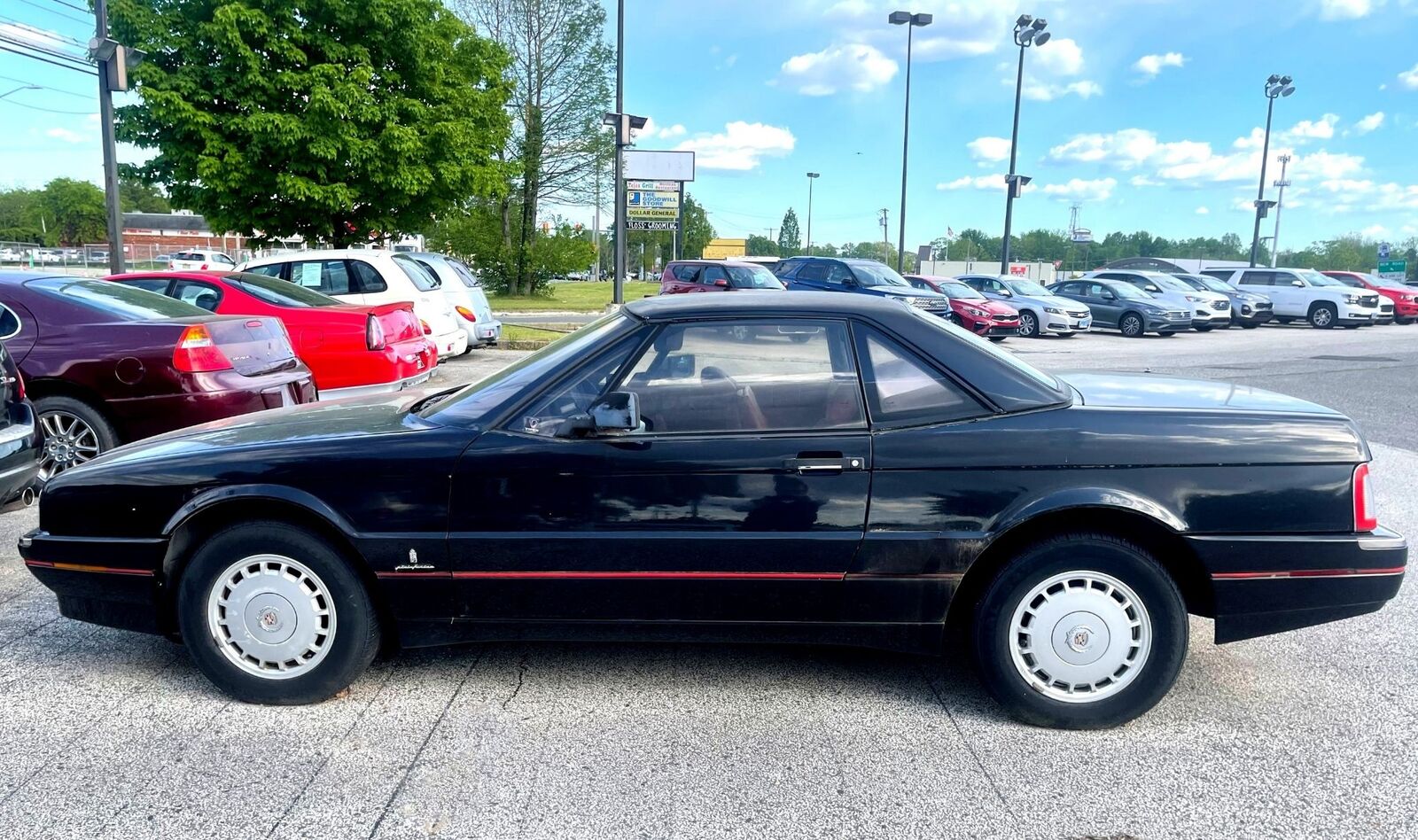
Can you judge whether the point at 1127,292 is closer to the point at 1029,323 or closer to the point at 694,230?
the point at 1029,323

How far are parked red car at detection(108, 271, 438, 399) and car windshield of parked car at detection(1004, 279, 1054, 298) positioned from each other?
17.5 meters

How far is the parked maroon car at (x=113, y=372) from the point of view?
617cm

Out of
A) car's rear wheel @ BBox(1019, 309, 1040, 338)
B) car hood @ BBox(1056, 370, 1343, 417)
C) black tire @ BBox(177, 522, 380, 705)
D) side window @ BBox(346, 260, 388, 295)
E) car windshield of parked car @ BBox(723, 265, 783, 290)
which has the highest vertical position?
car windshield of parked car @ BBox(723, 265, 783, 290)

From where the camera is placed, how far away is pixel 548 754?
3.12 meters

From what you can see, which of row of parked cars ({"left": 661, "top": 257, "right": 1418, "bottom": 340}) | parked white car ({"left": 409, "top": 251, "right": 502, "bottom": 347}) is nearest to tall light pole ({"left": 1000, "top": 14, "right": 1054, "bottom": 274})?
row of parked cars ({"left": 661, "top": 257, "right": 1418, "bottom": 340})

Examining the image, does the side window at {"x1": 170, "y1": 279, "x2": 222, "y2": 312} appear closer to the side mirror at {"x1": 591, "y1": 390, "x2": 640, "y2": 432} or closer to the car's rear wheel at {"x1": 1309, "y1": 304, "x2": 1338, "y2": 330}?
the side mirror at {"x1": 591, "y1": 390, "x2": 640, "y2": 432}

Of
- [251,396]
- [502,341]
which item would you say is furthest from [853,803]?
[502,341]

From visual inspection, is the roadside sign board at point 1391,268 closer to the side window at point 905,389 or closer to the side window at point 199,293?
the side window at point 199,293

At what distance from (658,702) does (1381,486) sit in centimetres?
609

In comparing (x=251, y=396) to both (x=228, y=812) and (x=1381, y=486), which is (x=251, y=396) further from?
(x=1381, y=486)

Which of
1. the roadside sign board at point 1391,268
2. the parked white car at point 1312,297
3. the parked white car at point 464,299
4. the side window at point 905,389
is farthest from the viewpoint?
the roadside sign board at point 1391,268

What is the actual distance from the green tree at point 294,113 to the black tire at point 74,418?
1497cm

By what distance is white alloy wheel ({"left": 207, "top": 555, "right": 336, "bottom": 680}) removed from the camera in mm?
3375

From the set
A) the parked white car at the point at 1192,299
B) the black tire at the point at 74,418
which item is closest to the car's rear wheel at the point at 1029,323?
the parked white car at the point at 1192,299
